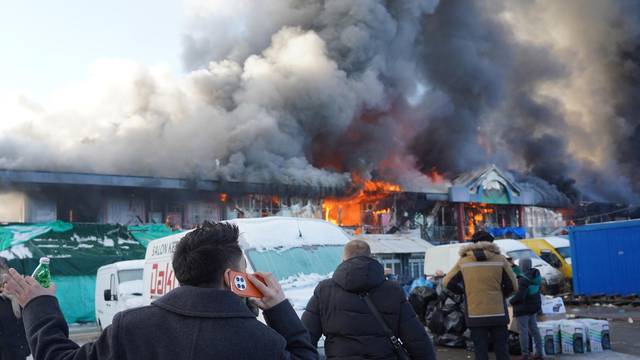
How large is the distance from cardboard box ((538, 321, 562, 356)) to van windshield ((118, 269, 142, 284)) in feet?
28.5

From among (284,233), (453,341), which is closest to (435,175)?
(453,341)

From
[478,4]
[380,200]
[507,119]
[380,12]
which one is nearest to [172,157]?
[380,200]

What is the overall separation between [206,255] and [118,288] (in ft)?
39.6

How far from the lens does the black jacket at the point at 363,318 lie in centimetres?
373

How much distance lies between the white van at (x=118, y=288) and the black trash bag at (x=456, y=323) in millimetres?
6386

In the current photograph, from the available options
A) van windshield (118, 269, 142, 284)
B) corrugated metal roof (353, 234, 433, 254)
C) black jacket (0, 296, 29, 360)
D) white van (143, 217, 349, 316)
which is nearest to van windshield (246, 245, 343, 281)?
white van (143, 217, 349, 316)

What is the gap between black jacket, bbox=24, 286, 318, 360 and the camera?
1766mm

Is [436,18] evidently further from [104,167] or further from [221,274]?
[221,274]

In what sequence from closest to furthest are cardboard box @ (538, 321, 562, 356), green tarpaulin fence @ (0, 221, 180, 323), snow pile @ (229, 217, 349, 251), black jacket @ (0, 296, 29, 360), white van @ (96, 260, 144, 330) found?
black jacket @ (0, 296, 29, 360) < snow pile @ (229, 217, 349, 251) < cardboard box @ (538, 321, 562, 356) < white van @ (96, 260, 144, 330) < green tarpaulin fence @ (0, 221, 180, 323)

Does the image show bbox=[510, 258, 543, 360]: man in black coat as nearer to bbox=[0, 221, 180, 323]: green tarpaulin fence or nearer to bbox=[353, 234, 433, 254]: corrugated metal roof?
bbox=[0, 221, 180, 323]: green tarpaulin fence

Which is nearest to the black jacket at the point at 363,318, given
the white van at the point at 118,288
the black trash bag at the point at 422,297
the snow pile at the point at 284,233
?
the snow pile at the point at 284,233

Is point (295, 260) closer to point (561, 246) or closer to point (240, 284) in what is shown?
point (240, 284)

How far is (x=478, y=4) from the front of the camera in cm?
4881

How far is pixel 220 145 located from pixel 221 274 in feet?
102
